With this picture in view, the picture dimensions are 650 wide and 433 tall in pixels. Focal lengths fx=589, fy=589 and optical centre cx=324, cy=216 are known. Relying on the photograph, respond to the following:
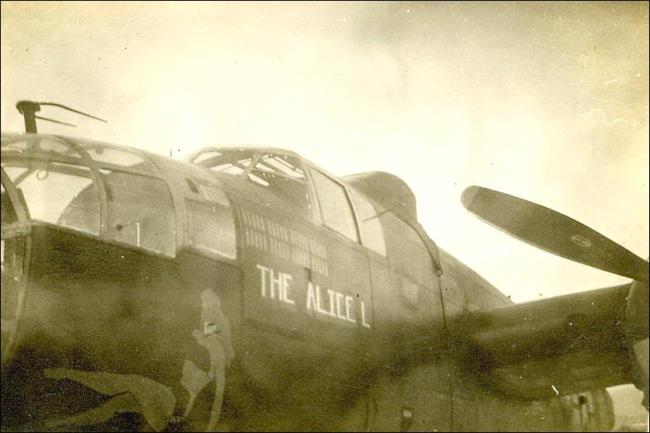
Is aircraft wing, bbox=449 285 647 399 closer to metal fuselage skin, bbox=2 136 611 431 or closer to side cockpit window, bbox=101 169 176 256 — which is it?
metal fuselage skin, bbox=2 136 611 431

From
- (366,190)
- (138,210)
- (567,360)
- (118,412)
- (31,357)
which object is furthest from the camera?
(366,190)

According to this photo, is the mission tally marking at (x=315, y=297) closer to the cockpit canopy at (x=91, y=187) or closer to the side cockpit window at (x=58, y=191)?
the cockpit canopy at (x=91, y=187)

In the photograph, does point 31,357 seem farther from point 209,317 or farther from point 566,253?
point 566,253

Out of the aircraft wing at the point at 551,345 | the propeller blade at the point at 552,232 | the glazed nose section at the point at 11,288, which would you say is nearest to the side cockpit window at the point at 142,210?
the glazed nose section at the point at 11,288

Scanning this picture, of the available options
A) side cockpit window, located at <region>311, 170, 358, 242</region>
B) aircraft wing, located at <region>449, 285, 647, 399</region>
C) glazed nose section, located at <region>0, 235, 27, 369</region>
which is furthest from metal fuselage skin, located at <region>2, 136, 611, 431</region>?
aircraft wing, located at <region>449, 285, 647, 399</region>

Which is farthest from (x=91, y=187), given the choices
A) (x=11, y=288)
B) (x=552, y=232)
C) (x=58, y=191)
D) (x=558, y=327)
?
(x=558, y=327)

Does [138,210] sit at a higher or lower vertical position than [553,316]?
higher

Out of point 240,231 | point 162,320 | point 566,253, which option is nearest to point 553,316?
point 566,253
